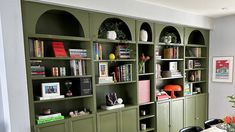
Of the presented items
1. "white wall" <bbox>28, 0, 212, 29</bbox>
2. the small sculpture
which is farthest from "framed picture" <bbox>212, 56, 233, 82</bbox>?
the small sculpture

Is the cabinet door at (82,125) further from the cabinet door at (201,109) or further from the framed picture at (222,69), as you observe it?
the framed picture at (222,69)

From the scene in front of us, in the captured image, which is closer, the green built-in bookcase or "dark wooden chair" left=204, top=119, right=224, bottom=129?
the green built-in bookcase

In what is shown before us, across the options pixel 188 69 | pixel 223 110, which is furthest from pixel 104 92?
pixel 223 110

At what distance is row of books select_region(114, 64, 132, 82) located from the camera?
275 cm

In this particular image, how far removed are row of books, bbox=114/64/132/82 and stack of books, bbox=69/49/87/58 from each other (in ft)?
2.10

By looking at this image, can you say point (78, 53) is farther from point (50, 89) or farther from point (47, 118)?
point (47, 118)

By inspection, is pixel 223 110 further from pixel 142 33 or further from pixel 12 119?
pixel 12 119

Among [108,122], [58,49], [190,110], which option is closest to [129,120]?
[108,122]

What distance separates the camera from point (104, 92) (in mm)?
2844

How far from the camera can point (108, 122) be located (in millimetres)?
2539

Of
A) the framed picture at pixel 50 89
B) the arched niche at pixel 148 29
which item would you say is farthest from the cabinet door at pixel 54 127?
the arched niche at pixel 148 29

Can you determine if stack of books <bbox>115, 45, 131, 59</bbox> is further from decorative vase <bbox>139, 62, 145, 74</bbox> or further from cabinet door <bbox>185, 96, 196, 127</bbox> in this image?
cabinet door <bbox>185, 96, 196, 127</bbox>

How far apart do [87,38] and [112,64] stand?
79 cm

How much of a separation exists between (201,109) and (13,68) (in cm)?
396
